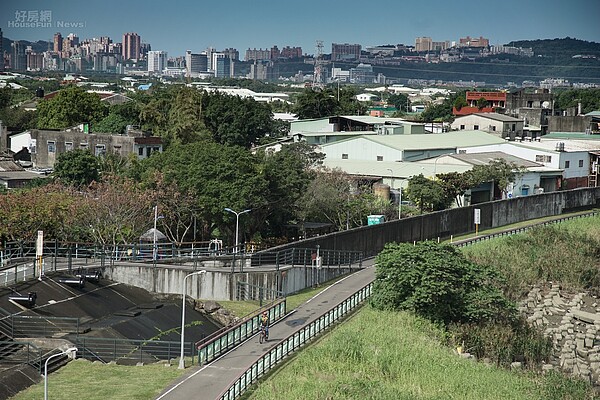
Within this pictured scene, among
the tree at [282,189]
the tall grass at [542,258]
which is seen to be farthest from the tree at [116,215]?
the tall grass at [542,258]

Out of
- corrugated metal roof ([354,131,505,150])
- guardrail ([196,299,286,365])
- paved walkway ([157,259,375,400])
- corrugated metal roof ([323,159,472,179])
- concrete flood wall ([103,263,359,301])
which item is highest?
corrugated metal roof ([354,131,505,150])

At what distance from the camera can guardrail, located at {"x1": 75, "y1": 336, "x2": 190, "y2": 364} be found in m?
33.9

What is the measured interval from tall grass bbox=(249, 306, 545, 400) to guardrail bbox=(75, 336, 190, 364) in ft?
14.9

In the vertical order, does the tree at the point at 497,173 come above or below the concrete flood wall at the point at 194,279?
above

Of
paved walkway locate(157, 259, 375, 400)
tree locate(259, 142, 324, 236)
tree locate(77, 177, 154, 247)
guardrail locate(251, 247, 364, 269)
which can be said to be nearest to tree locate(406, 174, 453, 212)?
tree locate(259, 142, 324, 236)

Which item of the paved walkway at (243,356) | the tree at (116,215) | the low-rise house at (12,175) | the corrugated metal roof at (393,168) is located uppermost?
the corrugated metal roof at (393,168)

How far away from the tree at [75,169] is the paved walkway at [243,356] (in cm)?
2344

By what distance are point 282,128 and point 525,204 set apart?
51.6 meters

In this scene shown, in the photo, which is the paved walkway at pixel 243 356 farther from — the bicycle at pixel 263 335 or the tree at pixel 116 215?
the tree at pixel 116 215

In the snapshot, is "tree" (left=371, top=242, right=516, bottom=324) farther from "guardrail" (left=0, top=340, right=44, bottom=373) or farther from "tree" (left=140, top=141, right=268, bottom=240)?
"guardrail" (left=0, top=340, right=44, bottom=373)

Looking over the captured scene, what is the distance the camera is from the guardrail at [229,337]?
33.8 meters

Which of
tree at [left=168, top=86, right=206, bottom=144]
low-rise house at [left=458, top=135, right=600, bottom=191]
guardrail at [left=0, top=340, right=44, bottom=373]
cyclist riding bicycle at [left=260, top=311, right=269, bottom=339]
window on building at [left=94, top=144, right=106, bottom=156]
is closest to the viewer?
guardrail at [left=0, top=340, right=44, bottom=373]

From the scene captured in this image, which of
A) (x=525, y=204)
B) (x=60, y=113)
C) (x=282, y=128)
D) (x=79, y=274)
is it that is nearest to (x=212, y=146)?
(x=79, y=274)

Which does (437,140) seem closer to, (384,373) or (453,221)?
(453,221)
